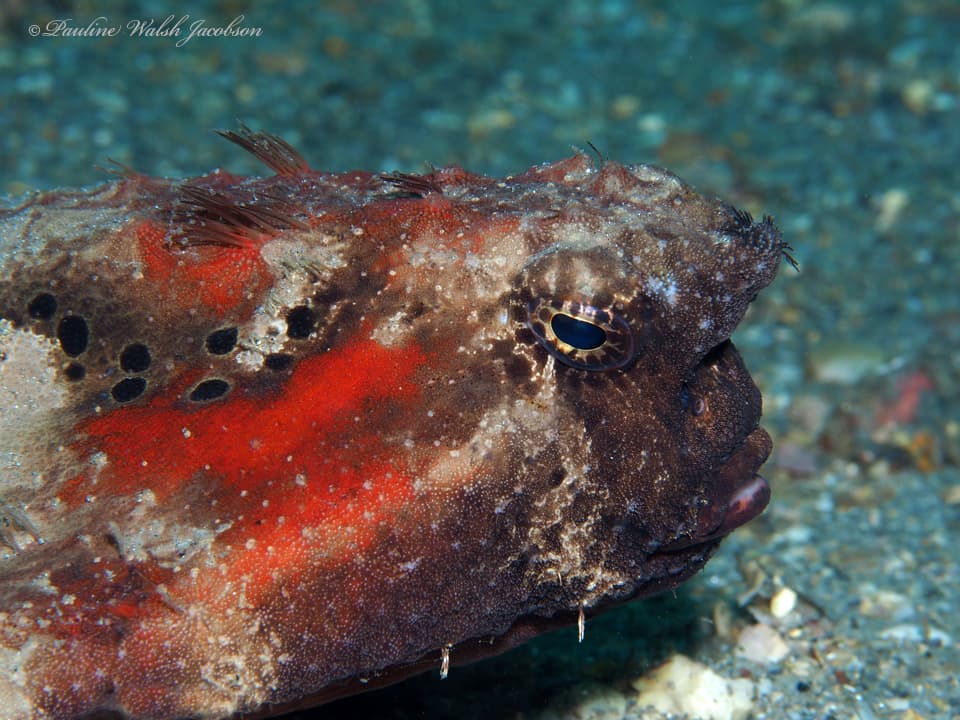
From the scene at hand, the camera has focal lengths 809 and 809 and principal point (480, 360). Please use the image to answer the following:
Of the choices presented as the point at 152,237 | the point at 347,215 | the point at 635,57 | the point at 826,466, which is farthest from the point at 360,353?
the point at 635,57

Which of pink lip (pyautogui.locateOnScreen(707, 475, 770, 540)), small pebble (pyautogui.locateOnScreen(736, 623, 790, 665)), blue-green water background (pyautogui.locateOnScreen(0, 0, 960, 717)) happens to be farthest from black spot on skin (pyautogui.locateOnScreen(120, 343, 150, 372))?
blue-green water background (pyautogui.locateOnScreen(0, 0, 960, 717))

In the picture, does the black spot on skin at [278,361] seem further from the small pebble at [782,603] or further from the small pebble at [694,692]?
the small pebble at [782,603]

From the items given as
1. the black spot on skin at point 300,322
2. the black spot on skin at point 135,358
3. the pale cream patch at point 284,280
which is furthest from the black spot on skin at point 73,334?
the black spot on skin at point 300,322

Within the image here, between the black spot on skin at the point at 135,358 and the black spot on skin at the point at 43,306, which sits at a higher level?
the black spot on skin at the point at 43,306

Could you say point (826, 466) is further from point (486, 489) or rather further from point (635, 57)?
point (635, 57)

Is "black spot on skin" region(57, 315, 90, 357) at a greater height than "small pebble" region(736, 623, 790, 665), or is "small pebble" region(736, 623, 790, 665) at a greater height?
"black spot on skin" region(57, 315, 90, 357)

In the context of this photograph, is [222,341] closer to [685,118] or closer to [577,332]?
[577,332]

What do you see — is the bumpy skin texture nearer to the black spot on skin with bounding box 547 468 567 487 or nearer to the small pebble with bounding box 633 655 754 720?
the black spot on skin with bounding box 547 468 567 487
